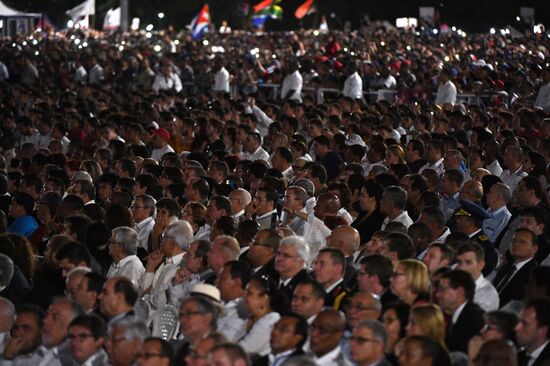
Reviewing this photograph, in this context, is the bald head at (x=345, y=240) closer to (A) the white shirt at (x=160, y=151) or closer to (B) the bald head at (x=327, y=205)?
(B) the bald head at (x=327, y=205)

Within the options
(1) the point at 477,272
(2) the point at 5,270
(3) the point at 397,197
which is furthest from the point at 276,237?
(3) the point at 397,197

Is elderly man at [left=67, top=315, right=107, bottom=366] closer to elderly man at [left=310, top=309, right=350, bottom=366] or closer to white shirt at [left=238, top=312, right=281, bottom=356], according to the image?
white shirt at [left=238, top=312, right=281, bottom=356]

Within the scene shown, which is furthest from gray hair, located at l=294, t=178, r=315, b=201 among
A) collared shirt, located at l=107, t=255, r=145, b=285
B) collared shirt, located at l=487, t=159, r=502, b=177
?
collared shirt, located at l=487, t=159, r=502, b=177

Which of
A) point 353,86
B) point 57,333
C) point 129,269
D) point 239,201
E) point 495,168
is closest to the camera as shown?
point 57,333

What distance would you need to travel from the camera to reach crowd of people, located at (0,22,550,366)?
7617 millimetres

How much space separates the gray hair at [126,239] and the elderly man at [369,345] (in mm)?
3473

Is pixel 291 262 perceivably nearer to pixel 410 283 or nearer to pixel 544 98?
pixel 410 283

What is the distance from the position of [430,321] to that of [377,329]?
1.58 ft

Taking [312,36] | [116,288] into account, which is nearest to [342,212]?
[116,288]

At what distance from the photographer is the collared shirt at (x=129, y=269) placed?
10.1 metres

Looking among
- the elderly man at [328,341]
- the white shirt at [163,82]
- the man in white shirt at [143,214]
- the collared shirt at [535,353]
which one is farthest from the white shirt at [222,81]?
the elderly man at [328,341]

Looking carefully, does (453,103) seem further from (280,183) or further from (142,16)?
(142,16)

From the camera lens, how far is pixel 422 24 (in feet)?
163

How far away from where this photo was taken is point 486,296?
29.3ft
